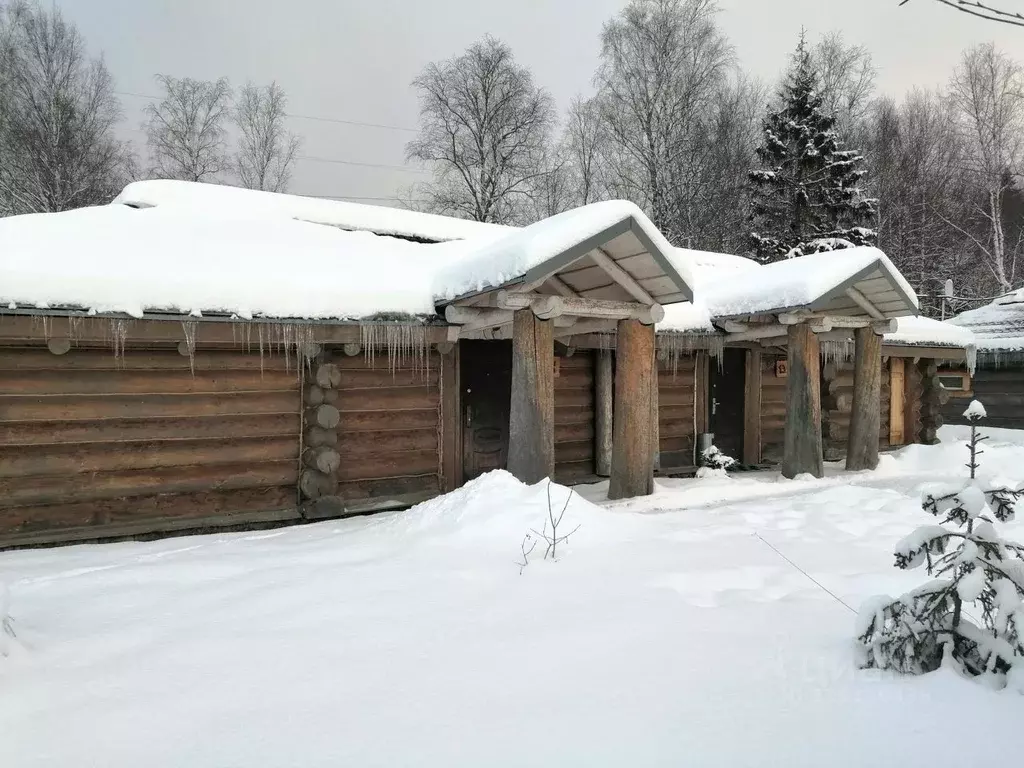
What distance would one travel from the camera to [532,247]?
5.38 m

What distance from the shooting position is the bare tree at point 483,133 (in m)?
21.5

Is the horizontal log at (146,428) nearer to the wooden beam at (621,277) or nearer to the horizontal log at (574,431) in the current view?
the horizontal log at (574,431)

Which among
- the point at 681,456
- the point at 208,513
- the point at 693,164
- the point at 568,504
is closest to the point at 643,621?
the point at 568,504

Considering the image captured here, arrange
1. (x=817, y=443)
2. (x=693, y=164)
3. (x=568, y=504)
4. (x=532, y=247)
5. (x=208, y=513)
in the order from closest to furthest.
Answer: (x=568, y=504) → (x=532, y=247) → (x=208, y=513) → (x=817, y=443) → (x=693, y=164)

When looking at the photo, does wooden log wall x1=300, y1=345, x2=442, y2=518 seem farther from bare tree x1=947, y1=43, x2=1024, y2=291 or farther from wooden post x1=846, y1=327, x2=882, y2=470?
bare tree x1=947, y1=43, x2=1024, y2=291

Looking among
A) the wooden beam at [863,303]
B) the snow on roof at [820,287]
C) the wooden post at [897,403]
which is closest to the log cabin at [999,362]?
the wooden post at [897,403]

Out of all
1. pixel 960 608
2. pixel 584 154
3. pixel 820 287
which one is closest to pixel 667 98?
pixel 584 154

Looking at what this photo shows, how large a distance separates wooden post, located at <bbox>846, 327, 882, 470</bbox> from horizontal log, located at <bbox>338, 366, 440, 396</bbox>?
596 cm

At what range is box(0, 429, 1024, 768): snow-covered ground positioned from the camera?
2215mm

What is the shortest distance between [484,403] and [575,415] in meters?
1.56

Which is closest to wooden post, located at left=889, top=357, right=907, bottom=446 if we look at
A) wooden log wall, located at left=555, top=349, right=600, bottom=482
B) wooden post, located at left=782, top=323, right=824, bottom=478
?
wooden post, located at left=782, top=323, right=824, bottom=478

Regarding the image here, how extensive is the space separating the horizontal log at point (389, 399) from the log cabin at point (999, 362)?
41.5ft

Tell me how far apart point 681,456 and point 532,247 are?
569cm

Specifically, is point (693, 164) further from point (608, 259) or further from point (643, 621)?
point (643, 621)
